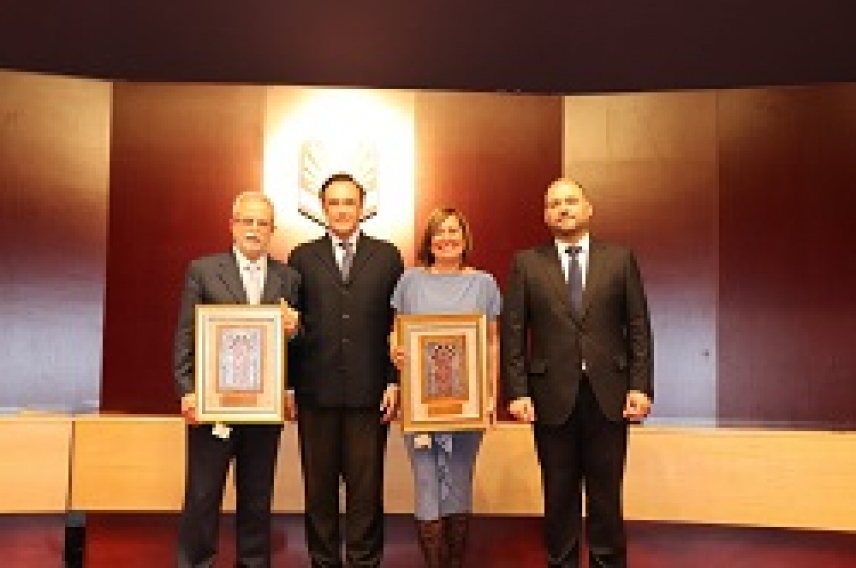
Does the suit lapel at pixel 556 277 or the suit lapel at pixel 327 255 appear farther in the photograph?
the suit lapel at pixel 327 255

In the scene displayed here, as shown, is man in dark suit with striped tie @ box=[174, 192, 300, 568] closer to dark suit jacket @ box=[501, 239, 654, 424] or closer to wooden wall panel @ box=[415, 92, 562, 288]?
dark suit jacket @ box=[501, 239, 654, 424]

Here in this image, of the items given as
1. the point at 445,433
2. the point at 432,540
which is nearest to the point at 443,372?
the point at 445,433

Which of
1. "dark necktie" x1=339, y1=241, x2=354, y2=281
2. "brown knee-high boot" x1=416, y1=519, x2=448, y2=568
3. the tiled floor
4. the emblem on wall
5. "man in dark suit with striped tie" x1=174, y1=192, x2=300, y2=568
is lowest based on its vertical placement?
the tiled floor

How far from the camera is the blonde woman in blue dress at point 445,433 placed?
339cm

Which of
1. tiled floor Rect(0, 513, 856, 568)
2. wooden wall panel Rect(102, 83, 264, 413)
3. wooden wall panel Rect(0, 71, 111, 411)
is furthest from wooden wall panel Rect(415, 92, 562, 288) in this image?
wooden wall panel Rect(0, 71, 111, 411)

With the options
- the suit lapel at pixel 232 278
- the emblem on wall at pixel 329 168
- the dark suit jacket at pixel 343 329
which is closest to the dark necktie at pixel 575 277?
the dark suit jacket at pixel 343 329

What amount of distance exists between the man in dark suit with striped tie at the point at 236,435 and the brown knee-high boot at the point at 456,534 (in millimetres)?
622

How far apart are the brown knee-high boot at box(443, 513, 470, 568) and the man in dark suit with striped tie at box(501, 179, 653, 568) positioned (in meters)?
0.28

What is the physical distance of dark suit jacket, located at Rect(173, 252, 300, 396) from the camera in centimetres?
337

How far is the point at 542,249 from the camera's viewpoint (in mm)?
3451

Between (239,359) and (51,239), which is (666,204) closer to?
(239,359)

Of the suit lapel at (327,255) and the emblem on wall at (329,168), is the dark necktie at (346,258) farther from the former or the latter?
the emblem on wall at (329,168)

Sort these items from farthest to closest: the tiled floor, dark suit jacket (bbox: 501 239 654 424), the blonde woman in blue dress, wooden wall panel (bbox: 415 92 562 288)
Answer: wooden wall panel (bbox: 415 92 562 288) < the tiled floor < the blonde woman in blue dress < dark suit jacket (bbox: 501 239 654 424)

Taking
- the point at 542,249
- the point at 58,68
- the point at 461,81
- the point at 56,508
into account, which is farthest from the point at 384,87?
the point at 56,508
